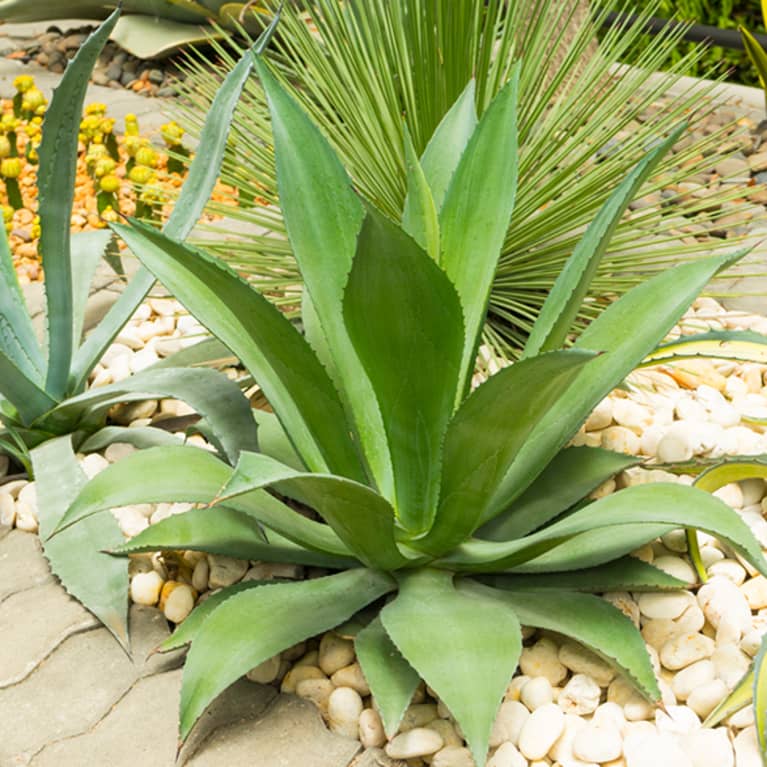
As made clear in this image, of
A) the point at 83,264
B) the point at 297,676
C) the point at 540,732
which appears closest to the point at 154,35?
the point at 83,264

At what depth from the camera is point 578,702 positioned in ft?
4.32

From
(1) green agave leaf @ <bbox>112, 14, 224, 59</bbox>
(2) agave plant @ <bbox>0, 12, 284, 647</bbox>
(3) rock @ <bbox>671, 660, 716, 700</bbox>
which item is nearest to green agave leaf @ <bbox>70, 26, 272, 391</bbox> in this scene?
(2) agave plant @ <bbox>0, 12, 284, 647</bbox>

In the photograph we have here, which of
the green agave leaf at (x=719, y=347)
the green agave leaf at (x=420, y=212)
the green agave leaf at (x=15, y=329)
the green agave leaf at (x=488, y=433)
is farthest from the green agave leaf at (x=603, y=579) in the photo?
the green agave leaf at (x=15, y=329)

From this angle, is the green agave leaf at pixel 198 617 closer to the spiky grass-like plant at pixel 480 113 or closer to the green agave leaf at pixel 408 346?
the green agave leaf at pixel 408 346

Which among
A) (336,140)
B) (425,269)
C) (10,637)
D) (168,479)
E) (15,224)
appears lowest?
(15,224)

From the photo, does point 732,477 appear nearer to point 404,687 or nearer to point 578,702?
point 578,702

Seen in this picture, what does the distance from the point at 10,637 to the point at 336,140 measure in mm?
1210

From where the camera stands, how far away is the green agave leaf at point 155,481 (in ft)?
4.39

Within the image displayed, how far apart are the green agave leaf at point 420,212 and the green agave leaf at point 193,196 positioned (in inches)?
14.7

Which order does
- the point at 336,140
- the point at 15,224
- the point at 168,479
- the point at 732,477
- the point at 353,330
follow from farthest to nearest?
the point at 15,224, the point at 336,140, the point at 732,477, the point at 168,479, the point at 353,330

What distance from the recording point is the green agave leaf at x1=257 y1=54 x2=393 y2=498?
1.41 m

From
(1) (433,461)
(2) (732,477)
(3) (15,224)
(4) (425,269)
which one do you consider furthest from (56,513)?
(3) (15,224)

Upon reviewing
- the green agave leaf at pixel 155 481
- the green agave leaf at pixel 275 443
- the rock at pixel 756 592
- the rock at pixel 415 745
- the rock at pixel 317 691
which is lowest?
the rock at pixel 317 691

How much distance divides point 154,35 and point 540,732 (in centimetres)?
346
